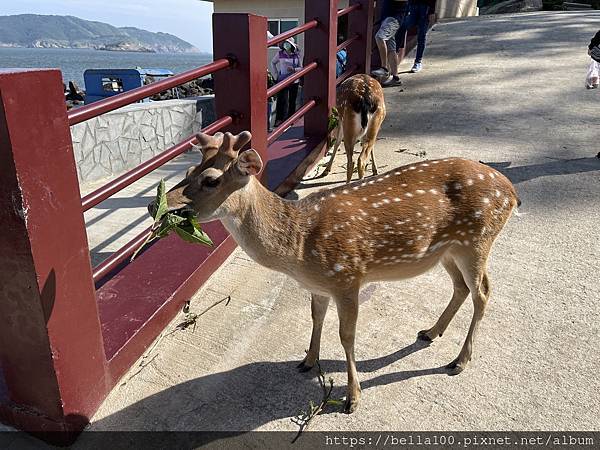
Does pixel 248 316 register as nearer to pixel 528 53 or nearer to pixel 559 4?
pixel 528 53

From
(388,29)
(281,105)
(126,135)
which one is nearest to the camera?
(126,135)

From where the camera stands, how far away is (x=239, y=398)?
2684 millimetres

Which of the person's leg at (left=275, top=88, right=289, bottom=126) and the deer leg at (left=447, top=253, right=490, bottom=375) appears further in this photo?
the person's leg at (left=275, top=88, right=289, bottom=126)

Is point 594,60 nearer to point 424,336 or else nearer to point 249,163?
point 424,336

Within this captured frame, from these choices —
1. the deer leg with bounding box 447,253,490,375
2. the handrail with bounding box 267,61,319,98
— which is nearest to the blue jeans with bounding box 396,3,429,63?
the handrail with bounding box 267,61,319,98

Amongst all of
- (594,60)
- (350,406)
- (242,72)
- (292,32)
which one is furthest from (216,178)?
(594,60)

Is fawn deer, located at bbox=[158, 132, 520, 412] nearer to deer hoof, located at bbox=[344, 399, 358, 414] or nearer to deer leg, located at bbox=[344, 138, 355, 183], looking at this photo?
deer hoof, located at bbox=[344, 399, 358, 414]

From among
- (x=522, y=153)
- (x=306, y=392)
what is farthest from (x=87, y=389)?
(x=522, y=153)

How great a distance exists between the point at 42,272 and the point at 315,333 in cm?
145

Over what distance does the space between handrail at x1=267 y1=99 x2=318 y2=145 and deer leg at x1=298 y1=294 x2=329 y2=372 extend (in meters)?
2.17

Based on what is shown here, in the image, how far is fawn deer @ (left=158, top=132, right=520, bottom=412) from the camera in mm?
2395

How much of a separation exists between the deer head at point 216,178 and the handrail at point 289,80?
2175 millimetres

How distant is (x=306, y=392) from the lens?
274 cm

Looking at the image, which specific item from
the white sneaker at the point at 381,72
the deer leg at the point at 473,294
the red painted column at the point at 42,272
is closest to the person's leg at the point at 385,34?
the white sneaker at the point at 381,72
